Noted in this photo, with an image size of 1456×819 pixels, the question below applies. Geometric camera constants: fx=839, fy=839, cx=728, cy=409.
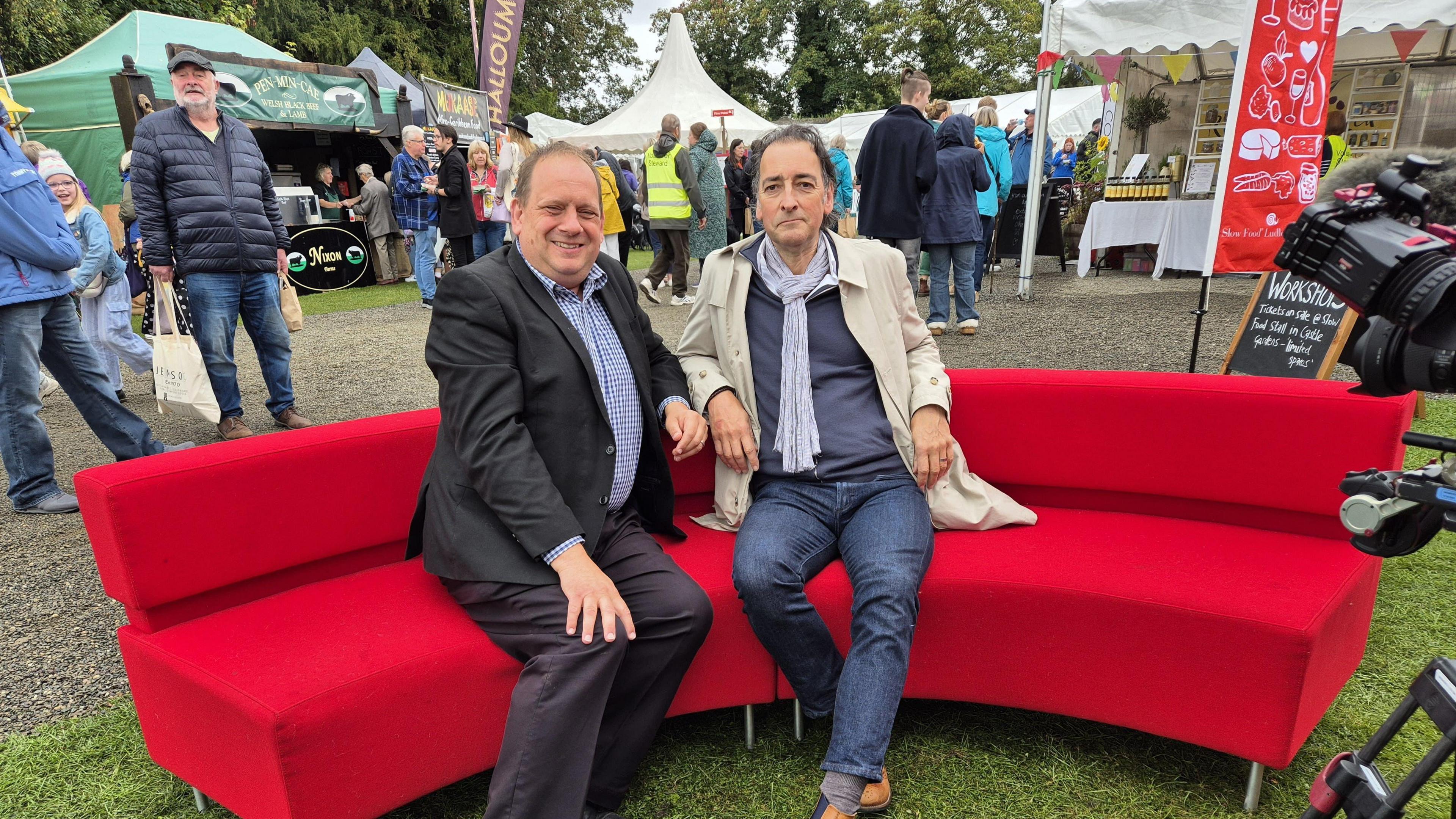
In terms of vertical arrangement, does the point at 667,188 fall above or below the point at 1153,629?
above

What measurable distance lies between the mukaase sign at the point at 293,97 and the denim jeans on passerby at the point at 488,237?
4146mm

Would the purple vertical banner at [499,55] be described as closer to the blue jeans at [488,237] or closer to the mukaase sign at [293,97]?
the mukaase sign at [293,97]

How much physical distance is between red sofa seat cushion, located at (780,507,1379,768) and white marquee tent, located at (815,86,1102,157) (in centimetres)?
1559

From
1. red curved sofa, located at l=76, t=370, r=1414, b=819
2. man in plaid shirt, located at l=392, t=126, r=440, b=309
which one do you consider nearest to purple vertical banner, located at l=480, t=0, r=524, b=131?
man in plaid shirt, located at l=392, t=126, r=440, b=309

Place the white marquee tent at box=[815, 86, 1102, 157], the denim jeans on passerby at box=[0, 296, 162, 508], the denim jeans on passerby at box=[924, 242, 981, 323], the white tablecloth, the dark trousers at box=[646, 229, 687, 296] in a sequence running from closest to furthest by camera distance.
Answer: the denim jeans on passerby at box=[0, 296, 162, 508] < the denim jeans on passerby at box=[924, 242, 981, 323] < the white tablecloth < the dark trousers at box=[646, 229, 687, 296] < the white marquee tent at box=[815, 86, 1102, 157]

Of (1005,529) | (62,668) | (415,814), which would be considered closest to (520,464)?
(415,814)

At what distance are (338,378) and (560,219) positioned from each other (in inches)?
200

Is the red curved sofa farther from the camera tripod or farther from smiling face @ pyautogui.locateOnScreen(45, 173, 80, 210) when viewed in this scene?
smiling face @ pyautogui.locateOnScreen(45, 173, 80, 210)

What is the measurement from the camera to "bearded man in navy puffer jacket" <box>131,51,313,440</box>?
13.6 ft

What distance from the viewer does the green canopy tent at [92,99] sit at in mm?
10320

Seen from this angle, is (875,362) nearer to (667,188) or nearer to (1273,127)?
(1273,127)

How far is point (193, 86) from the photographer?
411cm

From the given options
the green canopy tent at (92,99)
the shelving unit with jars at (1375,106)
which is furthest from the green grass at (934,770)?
the green canopy tent at (92,99)

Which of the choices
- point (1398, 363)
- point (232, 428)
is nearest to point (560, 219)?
point (1398, 363)
